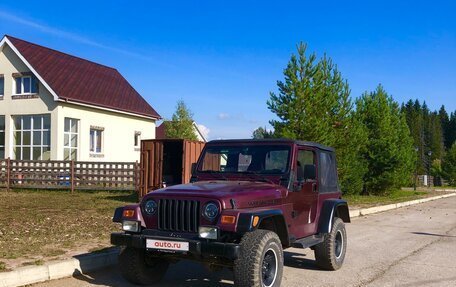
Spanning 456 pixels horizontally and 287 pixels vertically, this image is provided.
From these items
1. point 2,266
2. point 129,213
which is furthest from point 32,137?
point 129,213

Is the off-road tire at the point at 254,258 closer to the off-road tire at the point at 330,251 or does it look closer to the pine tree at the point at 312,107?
the off-road tire at the point at 330,251

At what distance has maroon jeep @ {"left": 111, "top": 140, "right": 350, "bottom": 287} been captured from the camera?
552 cm

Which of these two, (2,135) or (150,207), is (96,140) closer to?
(2,135)

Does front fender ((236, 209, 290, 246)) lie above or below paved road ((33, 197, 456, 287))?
above

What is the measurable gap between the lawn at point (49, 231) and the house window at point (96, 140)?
13.6 m

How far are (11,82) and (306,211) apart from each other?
25642 millimetres

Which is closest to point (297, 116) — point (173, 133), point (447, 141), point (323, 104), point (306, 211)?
point (323, 104)

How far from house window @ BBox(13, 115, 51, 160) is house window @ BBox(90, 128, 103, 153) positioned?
2.65m

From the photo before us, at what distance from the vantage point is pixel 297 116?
2161 cm

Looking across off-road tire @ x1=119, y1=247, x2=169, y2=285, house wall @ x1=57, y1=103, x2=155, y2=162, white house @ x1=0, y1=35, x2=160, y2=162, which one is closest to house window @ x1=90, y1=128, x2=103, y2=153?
white house @ x1=0, y1=35, x2=160, y2=162

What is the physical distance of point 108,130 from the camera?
1180 inches

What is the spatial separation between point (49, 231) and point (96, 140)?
20.1m

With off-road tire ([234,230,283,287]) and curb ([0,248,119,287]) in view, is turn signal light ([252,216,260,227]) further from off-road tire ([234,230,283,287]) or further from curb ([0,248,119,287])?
curb ([0,248,119,287])

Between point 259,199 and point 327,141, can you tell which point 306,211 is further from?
point 327,141
